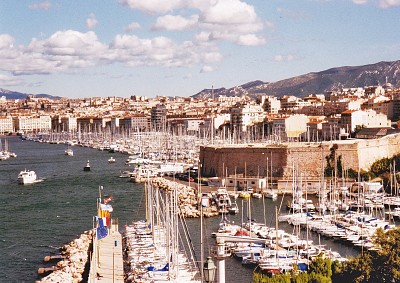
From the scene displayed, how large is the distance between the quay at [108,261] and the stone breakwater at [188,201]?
189cm

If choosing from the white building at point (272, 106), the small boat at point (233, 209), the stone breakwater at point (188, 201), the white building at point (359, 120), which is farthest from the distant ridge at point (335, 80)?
the small boat at point (233, 209)

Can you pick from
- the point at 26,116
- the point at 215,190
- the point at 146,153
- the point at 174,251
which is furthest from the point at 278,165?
the point at 26,116

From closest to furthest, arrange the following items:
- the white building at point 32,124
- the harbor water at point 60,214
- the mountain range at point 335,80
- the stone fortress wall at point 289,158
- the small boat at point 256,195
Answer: the harbor water at point 60,214
the small boat at point 256,195
the stone fortress wall at point 289,158
the white building at point 32,124
the mountain range at point 335,80

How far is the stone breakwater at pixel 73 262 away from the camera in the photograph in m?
10.4

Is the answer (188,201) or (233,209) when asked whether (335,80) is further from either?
(233,209)

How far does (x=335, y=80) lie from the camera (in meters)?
132

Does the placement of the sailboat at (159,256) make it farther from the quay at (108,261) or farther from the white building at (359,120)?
the white building at (359,120)

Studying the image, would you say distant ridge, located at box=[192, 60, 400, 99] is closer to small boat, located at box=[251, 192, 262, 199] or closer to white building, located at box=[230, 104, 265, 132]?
white building, located at box=[230, 104, 265, 132]

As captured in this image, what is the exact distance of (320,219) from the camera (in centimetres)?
1491

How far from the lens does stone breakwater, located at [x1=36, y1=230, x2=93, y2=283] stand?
1038 centimetres

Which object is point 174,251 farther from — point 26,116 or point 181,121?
point 26,116

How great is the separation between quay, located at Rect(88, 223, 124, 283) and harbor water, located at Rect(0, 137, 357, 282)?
3.82ft

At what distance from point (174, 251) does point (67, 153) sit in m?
31.2

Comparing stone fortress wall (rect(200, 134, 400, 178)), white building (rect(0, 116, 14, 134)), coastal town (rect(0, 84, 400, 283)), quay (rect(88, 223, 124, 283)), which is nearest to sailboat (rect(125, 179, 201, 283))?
coastal town (rect(0, 84, 400, 283))
